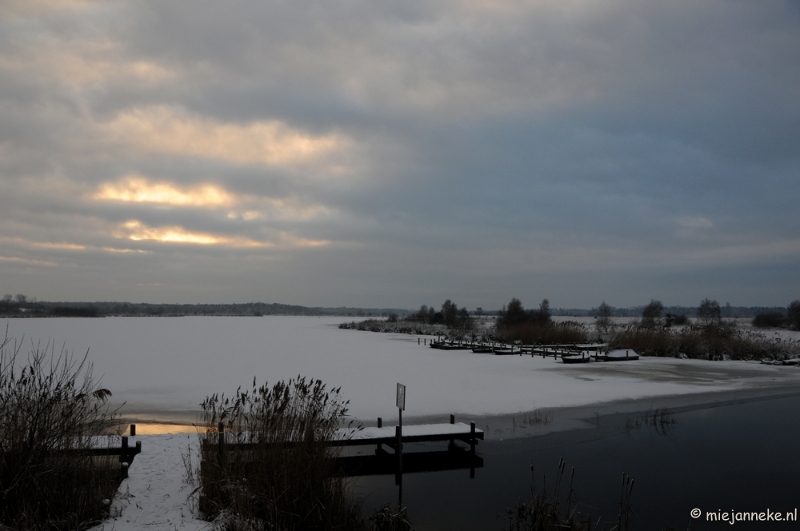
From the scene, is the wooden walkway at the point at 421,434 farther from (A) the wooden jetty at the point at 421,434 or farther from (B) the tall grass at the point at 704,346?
(B) the tall grass at the point at 704,346

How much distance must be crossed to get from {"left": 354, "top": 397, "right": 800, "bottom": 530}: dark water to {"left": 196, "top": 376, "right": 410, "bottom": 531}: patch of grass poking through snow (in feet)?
4.58

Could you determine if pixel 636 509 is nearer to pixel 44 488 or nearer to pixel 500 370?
pixel 44 488

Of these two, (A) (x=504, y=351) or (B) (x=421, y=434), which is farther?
(A) (x=504, y=351)

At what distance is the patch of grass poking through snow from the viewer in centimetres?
585

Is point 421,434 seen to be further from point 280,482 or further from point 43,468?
point 43,468

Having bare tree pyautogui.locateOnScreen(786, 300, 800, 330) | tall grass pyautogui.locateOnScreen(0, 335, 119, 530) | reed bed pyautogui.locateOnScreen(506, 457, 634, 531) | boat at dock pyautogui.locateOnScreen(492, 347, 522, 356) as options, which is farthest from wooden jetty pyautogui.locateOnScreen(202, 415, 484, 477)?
bare tree pyautogui.locateOnScreen(786, 300, 800, 330)

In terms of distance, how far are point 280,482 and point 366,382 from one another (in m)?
13.4

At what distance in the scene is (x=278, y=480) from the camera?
6031mm

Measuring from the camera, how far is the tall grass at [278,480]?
5844mm

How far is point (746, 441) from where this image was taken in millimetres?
11375

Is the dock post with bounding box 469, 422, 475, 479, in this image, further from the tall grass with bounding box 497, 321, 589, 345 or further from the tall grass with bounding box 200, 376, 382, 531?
the tall grass with bounding box 497, 321, 589, 345

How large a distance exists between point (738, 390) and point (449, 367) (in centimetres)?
1161

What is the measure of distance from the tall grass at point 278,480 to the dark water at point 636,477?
5.10 ft

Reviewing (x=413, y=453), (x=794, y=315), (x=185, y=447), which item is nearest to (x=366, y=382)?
(x=413, y=453)
